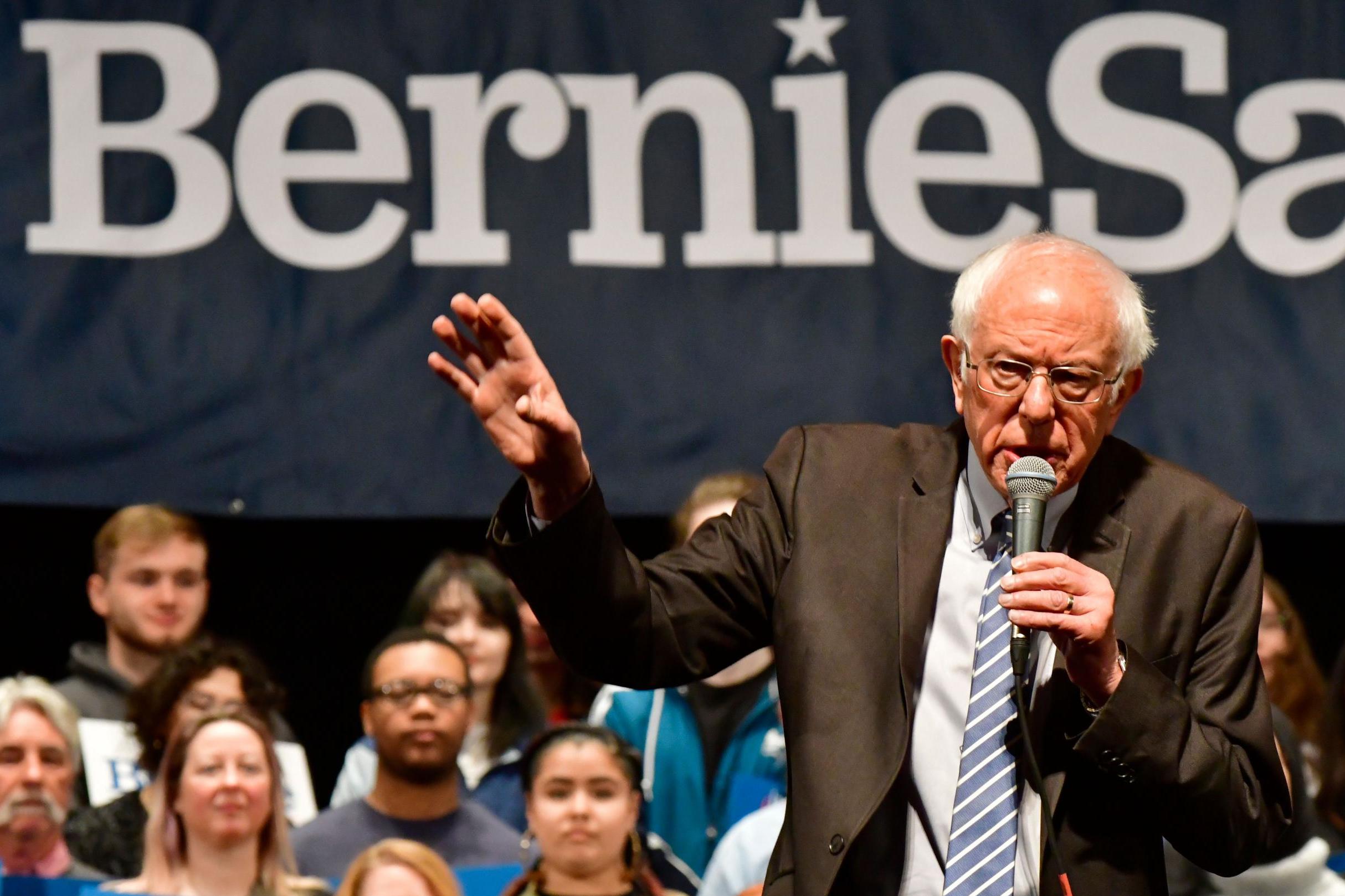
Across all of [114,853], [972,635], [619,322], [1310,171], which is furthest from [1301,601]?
[972,635]

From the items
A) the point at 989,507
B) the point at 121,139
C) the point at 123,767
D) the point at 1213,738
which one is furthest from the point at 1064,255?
the point at 121,139

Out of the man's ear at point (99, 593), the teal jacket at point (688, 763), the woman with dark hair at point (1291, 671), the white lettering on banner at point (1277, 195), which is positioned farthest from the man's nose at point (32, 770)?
the white lettering on banner at point (1277, 195)

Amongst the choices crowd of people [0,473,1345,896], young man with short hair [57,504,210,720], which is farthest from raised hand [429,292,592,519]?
young man with short hair [57,504,210,720]

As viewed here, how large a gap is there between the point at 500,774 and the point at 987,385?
2.57 m

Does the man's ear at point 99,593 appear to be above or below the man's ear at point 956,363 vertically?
below

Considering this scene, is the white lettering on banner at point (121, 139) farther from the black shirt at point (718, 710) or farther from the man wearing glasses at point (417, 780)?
the black shirt at point (718, 710)

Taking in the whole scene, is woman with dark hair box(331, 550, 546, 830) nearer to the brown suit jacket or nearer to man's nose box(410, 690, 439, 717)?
man's nose box(410, 690, 439, 717)

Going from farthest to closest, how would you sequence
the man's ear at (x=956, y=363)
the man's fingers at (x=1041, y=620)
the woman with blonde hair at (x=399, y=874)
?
the woman with blonde hair at (x=399, y=874), the man's ear at (x=956, y=363), the man's fingers at (x=1041, y=620)

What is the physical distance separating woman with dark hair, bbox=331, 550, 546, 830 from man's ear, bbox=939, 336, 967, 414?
2.35 meters

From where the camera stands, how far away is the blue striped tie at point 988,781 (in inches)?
77.8

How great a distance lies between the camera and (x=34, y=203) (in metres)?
4.91

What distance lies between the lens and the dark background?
18.3 feet

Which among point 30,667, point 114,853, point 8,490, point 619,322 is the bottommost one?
point 114,853

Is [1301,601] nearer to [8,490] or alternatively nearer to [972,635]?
[8,490]
